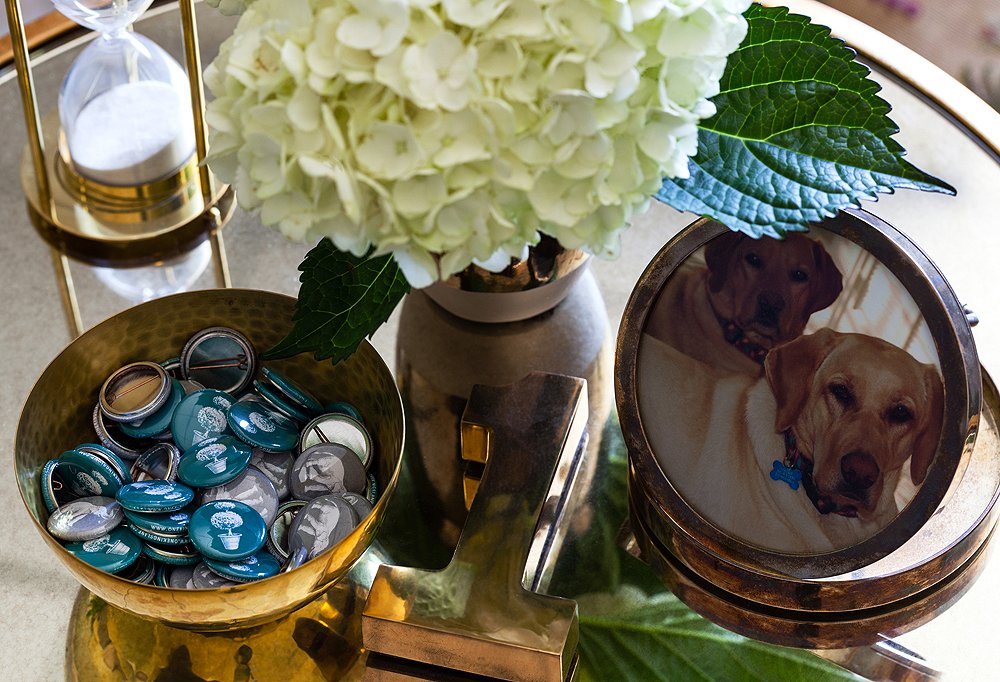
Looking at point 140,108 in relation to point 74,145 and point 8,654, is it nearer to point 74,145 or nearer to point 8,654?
point 74,145

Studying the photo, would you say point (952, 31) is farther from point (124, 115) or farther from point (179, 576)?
point (179, 576)

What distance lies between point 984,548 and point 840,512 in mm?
115

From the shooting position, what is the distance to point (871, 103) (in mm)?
400

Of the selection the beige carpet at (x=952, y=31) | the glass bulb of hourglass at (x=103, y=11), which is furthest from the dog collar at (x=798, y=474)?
the beige carpet at (x=952, y=31)

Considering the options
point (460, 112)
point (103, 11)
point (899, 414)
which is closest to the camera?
point (460, 112)

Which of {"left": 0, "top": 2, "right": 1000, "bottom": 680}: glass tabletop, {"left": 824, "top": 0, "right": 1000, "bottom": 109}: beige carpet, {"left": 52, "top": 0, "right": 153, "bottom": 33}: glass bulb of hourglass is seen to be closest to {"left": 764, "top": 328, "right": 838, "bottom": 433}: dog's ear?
{"left": 0, "top": 2, "right": 1000, "bottom": 680}: glass tabletop

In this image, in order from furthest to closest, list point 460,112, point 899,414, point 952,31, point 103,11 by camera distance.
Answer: point 952,31 < point 103,11 < point 899,414 < point 460,112

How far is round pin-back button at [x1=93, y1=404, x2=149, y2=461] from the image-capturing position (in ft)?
1.56

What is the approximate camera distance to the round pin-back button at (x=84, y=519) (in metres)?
0.43

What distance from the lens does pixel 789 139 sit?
0.41 meters

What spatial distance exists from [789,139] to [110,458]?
11.6 inches

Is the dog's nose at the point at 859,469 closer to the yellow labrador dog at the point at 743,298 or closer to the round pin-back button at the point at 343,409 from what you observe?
the yellow labrador dog at the point at 743,298

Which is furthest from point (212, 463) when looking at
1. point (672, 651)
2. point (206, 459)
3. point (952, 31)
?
point (952, 31)

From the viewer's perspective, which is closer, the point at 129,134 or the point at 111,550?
the point at 111,550
